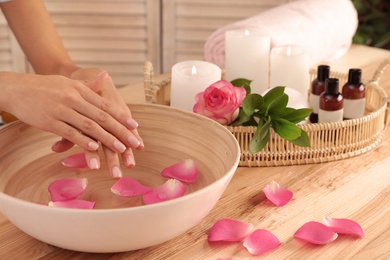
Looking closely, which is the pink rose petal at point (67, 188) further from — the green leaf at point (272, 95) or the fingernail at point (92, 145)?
the green leaf at point (272, 95)

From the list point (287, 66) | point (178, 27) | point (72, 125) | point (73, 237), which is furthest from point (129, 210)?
point (178, 27)

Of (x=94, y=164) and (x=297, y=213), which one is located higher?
(x=94, y=164)

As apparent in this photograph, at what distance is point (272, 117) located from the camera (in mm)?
1194

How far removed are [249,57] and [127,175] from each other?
1.60ft

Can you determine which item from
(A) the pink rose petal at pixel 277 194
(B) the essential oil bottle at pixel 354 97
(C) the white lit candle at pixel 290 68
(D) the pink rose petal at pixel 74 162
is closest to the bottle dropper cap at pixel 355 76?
(B) the essential oil bottle at pixel 354 97

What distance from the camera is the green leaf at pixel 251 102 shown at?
1196 millimetres

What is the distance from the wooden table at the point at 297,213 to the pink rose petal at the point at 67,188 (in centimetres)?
9

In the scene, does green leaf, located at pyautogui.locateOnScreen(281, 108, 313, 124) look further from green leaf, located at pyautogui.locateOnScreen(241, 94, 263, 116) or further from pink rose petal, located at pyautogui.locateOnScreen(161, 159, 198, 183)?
pink rose petal, located at pyautogui.locateOnScreen(161, 159, 198, 183)

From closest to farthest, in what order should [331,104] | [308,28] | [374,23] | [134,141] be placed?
[134,141] → [331,104] → [308,28] → [374,23]

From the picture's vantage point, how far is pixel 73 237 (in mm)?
829

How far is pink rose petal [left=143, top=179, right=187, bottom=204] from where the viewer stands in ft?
3.28

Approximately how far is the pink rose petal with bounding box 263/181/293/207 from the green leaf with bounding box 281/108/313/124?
0.14m

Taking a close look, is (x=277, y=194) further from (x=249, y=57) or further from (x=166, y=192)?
(x=249, y=57)

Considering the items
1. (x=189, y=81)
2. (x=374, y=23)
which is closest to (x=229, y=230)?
(x=189, y=81)
